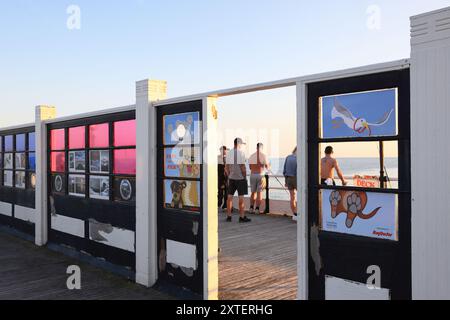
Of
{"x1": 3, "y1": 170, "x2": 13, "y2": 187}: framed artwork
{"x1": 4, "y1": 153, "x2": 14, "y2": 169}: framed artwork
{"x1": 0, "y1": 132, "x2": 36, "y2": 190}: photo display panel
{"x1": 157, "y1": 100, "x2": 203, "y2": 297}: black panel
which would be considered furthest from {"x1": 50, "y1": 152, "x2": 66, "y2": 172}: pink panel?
{"x1": 157, "y1": 100, "x2": 203, "y2": 297}: black panel

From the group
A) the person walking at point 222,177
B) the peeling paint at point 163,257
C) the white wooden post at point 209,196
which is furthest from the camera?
the person walking at point 222,177

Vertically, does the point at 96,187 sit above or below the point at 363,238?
above

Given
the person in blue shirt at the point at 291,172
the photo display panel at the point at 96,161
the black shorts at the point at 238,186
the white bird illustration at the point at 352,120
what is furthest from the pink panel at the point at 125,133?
the person in blue shirt at the point at 291,172

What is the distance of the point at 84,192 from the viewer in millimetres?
7625

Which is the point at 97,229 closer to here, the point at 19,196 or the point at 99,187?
the point at 99,187

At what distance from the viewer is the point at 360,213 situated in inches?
151

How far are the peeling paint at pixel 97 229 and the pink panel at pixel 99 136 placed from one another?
130cm

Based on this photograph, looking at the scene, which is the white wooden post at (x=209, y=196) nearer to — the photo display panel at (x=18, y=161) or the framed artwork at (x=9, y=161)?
the photo display panel at (x=18, y=161)

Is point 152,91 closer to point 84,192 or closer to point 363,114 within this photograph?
point 84,192

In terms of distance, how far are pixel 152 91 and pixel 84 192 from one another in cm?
270

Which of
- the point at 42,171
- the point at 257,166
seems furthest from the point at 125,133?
the point at 257,166

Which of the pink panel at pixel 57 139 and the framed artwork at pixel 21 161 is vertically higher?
the pink panel at pixel 57 139

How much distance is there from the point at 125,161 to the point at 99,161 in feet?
2.77

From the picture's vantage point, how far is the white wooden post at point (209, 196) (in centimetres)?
514
